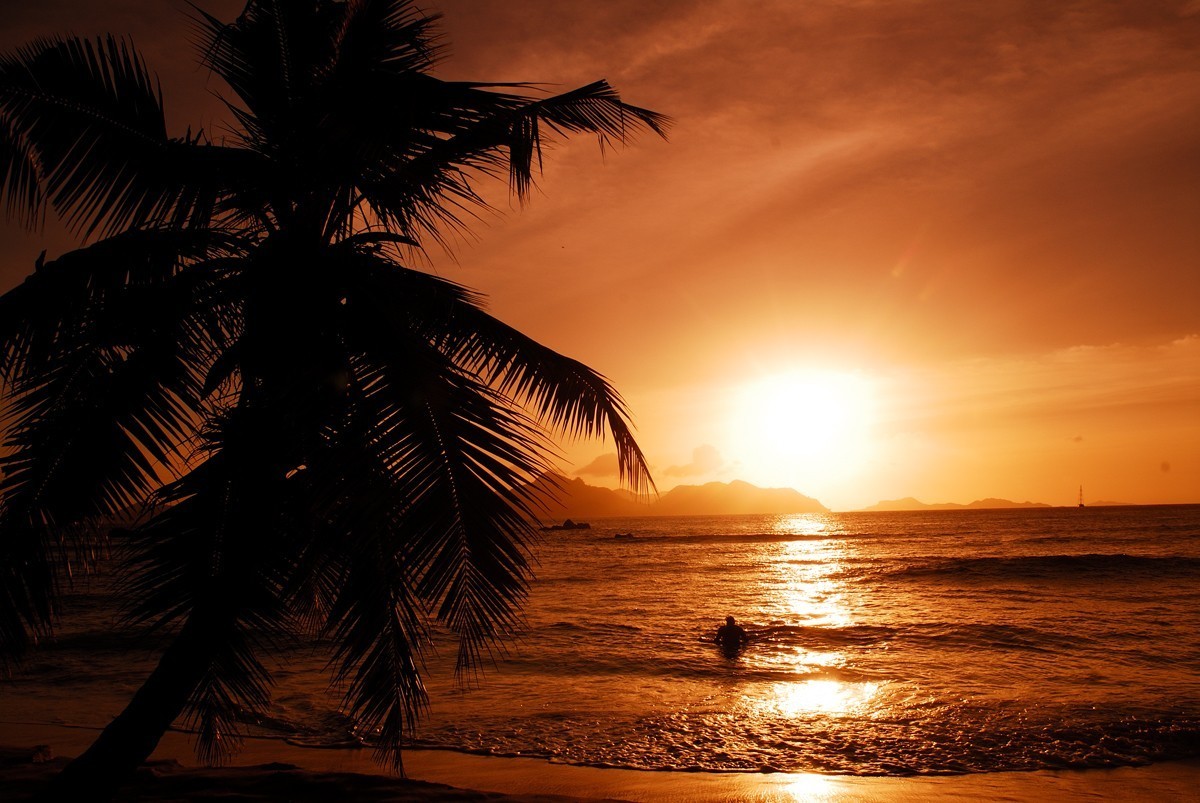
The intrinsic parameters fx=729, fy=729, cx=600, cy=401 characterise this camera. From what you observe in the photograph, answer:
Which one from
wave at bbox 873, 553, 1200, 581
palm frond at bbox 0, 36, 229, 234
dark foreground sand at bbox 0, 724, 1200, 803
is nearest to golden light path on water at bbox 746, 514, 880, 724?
dark foreground sand at bbox 0, 724, 1200, 803

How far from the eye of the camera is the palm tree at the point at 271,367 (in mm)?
4180

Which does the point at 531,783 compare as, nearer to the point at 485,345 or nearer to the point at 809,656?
the point at 485,345

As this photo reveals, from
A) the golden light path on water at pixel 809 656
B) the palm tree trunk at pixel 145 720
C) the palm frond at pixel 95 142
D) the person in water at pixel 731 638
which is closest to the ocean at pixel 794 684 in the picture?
the golden light path on water at pixel 809 656

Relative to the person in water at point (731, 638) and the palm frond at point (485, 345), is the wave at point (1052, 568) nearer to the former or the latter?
the person in water at point (731, 638)

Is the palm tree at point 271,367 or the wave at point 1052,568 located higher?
the palm tree at point 271,367

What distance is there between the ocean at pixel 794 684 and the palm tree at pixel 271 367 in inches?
40.8

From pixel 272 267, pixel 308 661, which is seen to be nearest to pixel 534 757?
pixel 272 267

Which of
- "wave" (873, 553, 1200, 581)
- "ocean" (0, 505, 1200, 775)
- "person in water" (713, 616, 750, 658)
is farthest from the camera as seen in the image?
"wave" (873, 553, 1200, 581)

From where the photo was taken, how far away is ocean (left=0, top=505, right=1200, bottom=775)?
912 cm

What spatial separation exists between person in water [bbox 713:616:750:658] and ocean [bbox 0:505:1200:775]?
314 mm

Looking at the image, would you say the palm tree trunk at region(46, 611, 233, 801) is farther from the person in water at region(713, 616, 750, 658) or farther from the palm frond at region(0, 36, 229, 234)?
the person in water at region(713, 616, 750, 658)

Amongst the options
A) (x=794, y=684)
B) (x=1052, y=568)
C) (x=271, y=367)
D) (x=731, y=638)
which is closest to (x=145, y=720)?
(x=271, y=367)

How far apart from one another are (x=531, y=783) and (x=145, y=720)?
15.3ft

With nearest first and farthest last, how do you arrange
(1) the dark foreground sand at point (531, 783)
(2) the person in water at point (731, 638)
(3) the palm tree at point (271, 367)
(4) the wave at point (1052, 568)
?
(3) the palm tree at point (271, 367), (1) the dark foreground sand at point (531, 783), (2) the person in water at point (731, 638), (4) the wave at point (1052, 568)
